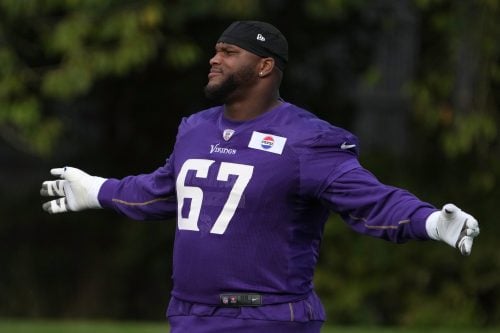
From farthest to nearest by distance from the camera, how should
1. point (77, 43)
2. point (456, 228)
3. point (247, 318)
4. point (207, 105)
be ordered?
1. point (207, 105)
2. point (77, 43)
3. point (247, 318)
4. point (456, 228)

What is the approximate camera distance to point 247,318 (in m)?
5.59

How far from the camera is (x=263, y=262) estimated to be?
5.63 meters

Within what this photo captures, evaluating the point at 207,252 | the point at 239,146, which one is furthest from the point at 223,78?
the point at 207,252

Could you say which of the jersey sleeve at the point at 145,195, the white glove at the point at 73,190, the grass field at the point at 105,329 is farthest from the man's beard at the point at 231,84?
the grass field at the point at 105,329

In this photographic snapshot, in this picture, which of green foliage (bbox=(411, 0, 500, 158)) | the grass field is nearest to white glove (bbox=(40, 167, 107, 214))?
the grass field

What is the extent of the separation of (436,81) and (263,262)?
26.6 ft

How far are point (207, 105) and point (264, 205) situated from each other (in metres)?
9.10

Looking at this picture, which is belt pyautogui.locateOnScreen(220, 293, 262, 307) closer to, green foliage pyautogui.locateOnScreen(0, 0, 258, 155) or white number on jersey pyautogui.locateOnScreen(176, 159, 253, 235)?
white number on jersey pyautogui.locateOnScreen(176, 159, 253, 235)

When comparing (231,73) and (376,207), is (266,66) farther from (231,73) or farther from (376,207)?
(376,207)

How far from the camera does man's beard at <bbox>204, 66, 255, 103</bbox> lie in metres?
5.84

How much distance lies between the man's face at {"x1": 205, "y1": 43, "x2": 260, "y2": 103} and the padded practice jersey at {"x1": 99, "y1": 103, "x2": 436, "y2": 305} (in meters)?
0.17

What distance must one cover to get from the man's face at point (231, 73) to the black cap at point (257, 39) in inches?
1.0

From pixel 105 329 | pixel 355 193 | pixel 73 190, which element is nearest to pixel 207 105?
pixel 105 329

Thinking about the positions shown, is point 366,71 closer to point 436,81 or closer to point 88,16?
point 436,81
